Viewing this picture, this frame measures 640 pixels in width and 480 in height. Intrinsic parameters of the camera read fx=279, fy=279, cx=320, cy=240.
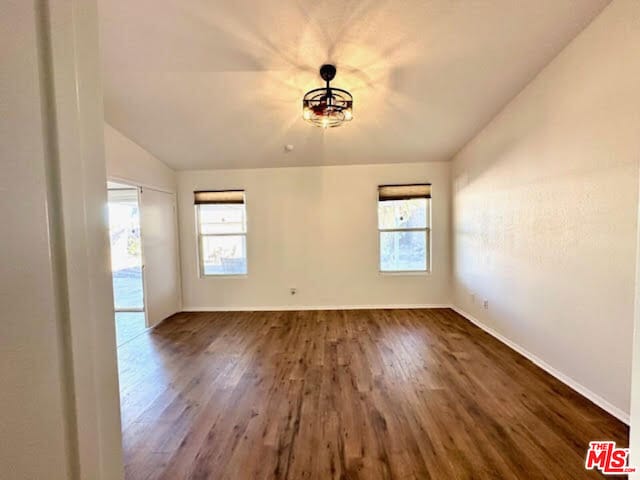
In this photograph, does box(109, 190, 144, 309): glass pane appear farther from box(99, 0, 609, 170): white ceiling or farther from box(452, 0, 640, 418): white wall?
box(452, 0, 640, 418): white wall

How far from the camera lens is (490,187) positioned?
135 inches

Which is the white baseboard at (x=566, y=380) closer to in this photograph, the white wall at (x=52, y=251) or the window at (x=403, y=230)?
the window at (x=403, y=230)

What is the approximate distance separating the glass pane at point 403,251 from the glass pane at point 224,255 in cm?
238

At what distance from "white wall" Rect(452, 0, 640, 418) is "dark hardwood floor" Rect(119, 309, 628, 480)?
36cm

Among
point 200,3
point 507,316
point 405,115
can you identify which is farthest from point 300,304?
point 200,3

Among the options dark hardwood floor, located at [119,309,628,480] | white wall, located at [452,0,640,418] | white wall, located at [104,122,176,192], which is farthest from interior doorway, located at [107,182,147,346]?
white wall, located at [452,0,640,418]

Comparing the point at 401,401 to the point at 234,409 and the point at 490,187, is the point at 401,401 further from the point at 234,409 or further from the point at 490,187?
the point at 490,187

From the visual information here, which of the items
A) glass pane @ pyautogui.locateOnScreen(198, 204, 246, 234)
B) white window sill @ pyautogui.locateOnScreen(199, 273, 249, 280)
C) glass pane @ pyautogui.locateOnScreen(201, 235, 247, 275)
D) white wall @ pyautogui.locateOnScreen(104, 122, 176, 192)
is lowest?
white window sill @ pyautogui.locateOnScreen(199, 273, 249, 280)

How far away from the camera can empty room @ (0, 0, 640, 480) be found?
0.43 meters

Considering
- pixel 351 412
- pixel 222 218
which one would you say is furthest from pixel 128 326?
pixel 351 412

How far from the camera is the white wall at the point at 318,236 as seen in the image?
4594mm

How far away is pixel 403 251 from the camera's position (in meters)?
4.68

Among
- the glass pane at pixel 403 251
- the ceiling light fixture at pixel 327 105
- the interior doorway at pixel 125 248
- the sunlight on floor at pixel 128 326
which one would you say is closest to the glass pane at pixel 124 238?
the interior doorway at pixel 125 248

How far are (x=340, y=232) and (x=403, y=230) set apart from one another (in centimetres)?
106
